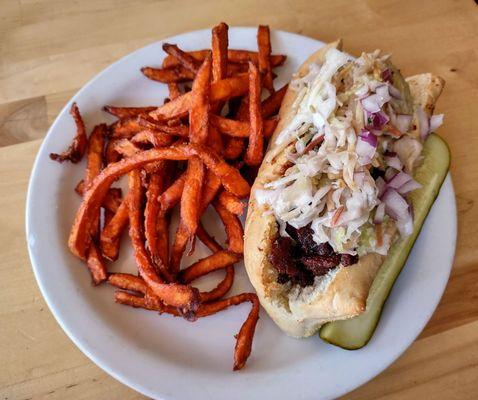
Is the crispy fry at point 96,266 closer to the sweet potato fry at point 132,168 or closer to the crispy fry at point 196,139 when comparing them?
the sweet potato fry at point 132,168

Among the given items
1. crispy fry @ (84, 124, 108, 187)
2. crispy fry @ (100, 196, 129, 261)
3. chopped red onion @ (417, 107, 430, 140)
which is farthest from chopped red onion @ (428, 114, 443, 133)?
crispy fry @ (84, 124, 108, 187)

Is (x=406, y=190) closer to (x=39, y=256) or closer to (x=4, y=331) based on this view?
(x=39, y=256)

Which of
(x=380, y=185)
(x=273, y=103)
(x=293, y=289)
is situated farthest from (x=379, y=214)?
(x=273, y=103)

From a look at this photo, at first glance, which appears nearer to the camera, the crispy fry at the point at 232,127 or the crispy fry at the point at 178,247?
the crispy fry at the point at 178,247

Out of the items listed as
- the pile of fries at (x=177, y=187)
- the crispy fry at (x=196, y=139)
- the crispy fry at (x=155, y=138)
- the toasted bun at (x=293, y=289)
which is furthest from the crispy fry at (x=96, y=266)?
the toasted bun at (x=293, y=289)

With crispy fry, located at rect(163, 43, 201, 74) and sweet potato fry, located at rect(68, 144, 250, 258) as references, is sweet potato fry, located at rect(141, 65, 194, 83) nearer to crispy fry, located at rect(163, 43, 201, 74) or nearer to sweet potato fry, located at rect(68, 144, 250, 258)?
crispy fry, located at rect(163, 43, 201, 74)
